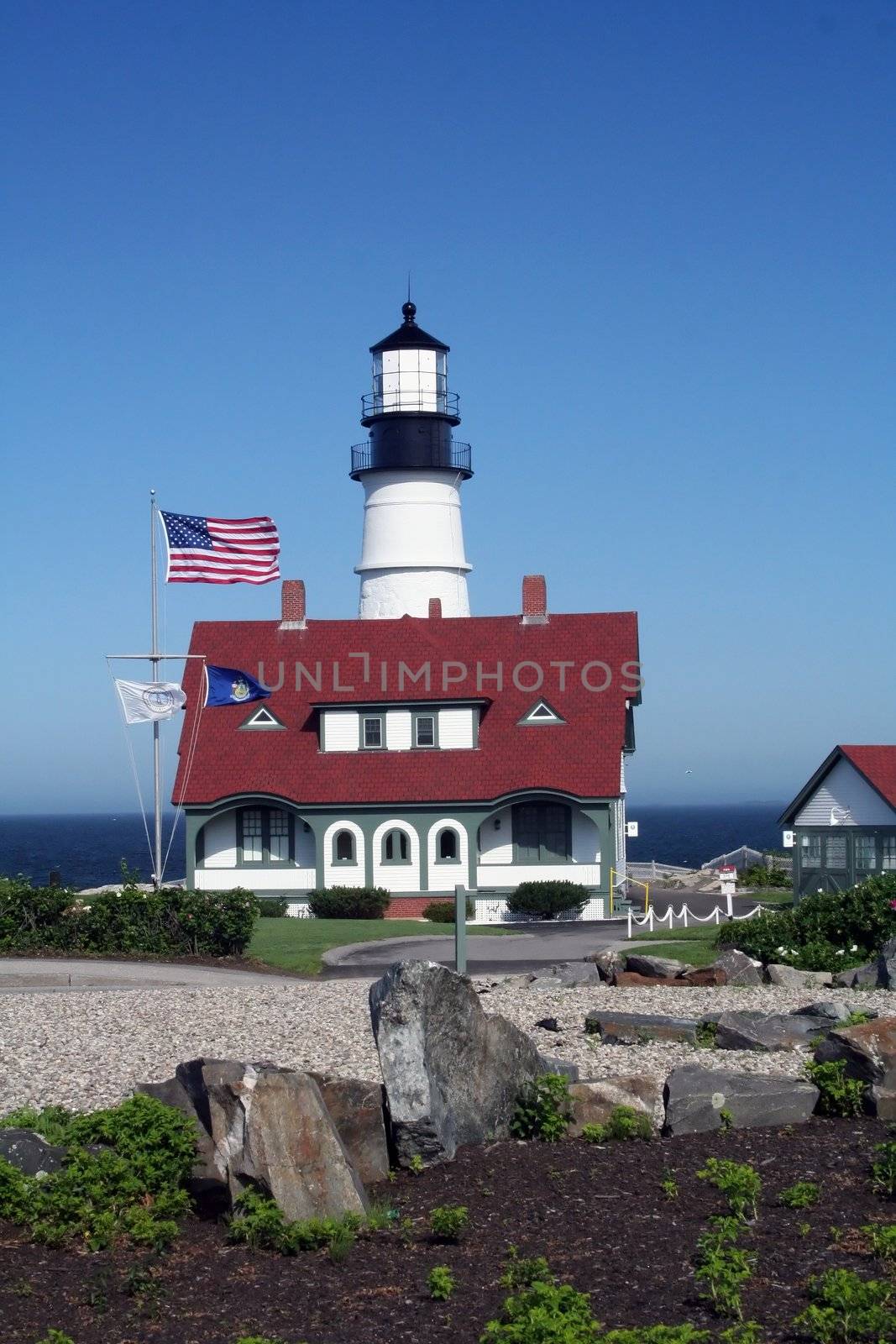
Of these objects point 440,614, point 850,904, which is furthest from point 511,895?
point 850,904

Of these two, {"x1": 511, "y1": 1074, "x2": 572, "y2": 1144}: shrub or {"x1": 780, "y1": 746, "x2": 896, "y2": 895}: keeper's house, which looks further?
{"x1": 780, "y1": 746, "x2": 896, "y2": 895}: keeper's house

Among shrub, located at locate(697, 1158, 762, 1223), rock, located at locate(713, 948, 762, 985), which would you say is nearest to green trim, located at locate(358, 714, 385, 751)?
rock, located at locate(713, 948, 762, 985)

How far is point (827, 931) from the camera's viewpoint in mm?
21359

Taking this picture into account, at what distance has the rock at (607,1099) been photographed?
1024 cm

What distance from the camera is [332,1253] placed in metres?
7.89

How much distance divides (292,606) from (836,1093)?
34.2 metres

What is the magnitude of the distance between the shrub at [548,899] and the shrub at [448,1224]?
29.9 metres

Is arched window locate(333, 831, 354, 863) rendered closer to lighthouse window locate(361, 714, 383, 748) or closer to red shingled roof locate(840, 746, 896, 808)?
lighthouse window locate(361, 714, 383, 748)

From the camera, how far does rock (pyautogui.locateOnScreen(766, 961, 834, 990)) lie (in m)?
18.2

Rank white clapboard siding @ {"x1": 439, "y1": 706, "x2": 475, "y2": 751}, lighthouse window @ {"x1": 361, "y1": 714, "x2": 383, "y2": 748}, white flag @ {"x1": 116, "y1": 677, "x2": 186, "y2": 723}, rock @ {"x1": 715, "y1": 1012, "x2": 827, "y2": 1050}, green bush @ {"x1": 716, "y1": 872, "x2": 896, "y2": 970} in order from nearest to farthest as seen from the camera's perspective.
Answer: rock @ {"x1": 715, "y1": 1012, "x2": 827, "y2": 1050}, green bush @ {"x1": 716, "y1": 872, "x2": 896, "y2": 970}, white flag @ {"x1": 116, "y1": 677, "x2": 186, "y2": 723}, white clapboard siding @ {"x1": 439, "y1": 706, "x2": 475, "y2": 751}, lighthouse window @ {"x1": 361, "y1": 714, "x2": 383, "y2": 748}

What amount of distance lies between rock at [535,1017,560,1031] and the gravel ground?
3.3 inches

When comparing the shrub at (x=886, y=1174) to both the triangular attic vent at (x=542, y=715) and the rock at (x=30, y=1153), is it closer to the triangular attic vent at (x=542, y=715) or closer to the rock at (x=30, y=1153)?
the rock at (x=30, y=1153)

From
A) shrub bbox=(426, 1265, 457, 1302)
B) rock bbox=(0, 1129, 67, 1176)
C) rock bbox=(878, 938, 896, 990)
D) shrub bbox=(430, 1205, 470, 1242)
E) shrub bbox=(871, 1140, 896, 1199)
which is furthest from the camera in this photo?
rock bbox=(878, 938, 896, 990)

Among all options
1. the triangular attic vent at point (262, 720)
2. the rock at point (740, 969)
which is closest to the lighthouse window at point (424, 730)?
the triangular attic vent at point (262, 720)
